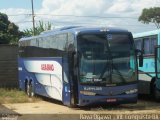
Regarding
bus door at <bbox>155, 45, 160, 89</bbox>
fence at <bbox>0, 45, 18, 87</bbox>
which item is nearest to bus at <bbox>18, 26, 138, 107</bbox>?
bus door at <bbox>155, 45, 160, 89</bbox>

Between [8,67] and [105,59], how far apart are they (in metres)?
14.2

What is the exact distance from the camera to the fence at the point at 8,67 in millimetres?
30859

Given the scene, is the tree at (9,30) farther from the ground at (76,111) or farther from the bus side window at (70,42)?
the bus side window at (70,42)

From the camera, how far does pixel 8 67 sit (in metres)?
31.0

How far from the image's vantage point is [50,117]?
15.8 meters

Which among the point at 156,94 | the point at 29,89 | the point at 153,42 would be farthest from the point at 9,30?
the point at 156,94

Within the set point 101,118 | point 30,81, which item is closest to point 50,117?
point 101,118

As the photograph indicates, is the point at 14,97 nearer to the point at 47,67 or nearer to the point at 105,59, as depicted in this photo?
the point at 47,67

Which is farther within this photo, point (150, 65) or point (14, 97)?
point (14, 97)

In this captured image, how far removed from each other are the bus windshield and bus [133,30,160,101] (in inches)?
109

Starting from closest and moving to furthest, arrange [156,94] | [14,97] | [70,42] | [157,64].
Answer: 1. [70,42]
2. [157,64]
3. [156,94]
4. [14,97]

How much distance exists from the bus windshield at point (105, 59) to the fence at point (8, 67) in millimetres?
14008

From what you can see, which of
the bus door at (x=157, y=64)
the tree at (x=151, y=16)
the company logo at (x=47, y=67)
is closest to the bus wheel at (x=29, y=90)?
the company logo at (x=47, y=67)

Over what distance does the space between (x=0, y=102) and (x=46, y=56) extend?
9.33 ft
